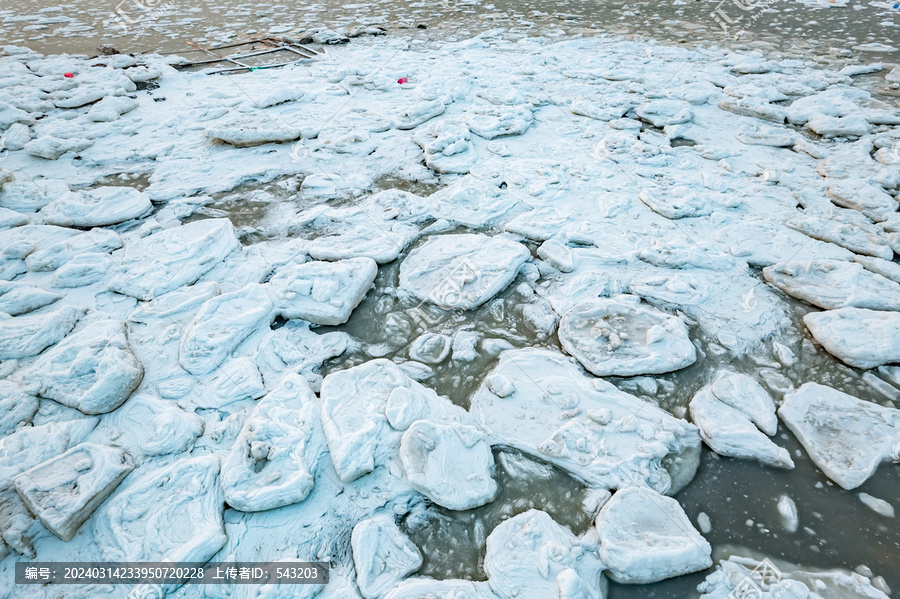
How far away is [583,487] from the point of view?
1763 millimetres

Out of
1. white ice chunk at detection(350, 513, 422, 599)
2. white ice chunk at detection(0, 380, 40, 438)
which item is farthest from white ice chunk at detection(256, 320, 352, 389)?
white ice chunk at detection(0, 380, 40, 438)

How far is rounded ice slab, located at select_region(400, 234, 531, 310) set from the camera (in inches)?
99.8

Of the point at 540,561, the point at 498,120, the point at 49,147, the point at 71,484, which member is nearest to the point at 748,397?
the point at 540,561

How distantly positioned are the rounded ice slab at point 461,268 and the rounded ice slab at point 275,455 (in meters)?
0.95

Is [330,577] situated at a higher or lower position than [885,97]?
lower

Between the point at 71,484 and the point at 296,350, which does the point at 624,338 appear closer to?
the point at 296,350

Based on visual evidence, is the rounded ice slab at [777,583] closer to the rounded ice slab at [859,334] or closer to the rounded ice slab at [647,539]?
the rounded ice slab at [647,539]

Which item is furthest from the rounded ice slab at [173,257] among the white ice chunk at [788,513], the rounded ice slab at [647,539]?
the white ice chunk at [788,513]

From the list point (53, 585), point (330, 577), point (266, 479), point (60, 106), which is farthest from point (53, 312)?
point (60, 106)

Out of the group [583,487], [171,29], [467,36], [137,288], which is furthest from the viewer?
[171,29]

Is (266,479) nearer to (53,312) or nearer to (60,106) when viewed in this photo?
(53,312)

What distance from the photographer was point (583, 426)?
1.89 m

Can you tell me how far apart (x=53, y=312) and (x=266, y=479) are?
1.65 meters

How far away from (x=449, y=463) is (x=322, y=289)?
1.25 metres
